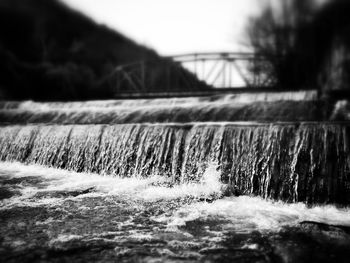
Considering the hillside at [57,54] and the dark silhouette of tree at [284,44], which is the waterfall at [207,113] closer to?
the dark silhouette of tree at [284,44]

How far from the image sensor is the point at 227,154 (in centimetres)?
554

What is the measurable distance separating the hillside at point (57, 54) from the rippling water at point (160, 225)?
655 inches

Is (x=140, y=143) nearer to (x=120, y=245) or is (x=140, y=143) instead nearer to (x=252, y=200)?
(x=252, y=200)

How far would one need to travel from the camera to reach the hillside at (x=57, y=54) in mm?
21188

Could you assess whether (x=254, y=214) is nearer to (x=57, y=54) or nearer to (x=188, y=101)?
(x=188, y=101)

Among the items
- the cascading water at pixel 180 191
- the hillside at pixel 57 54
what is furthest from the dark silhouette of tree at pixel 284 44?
the cascading water at pixel 180 191

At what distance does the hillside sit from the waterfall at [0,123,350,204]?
1470cm

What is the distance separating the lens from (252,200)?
499cm

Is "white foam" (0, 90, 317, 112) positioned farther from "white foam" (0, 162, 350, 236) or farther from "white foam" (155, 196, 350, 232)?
"white foam" (155, 196, 350, 232)

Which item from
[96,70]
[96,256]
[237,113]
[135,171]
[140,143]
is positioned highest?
[96,70]

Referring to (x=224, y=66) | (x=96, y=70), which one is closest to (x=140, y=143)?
(x=224, y=66)

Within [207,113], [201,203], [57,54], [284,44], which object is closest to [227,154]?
[201,203]

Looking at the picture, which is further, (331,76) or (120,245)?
(331,76)

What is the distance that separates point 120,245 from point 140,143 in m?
3.26
